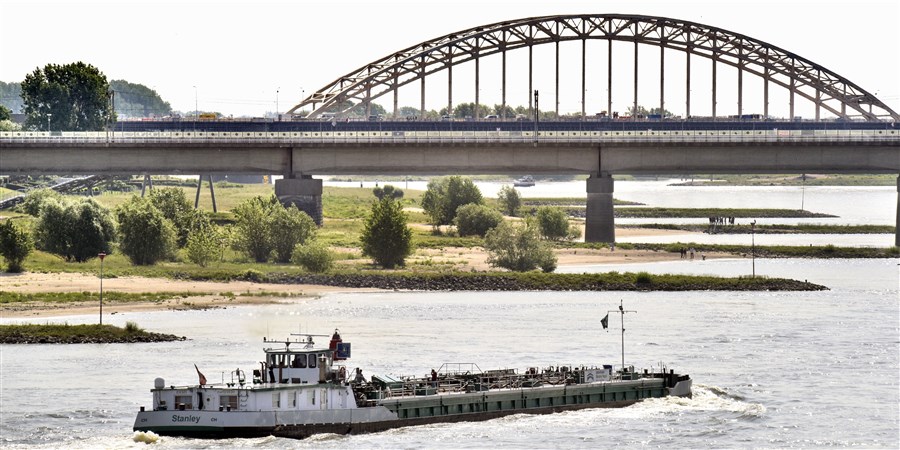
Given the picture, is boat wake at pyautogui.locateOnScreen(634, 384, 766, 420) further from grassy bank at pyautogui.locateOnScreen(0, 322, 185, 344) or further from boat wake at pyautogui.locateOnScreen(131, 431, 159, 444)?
grassy bank at pyautogui.locateOnScreen(0, 322, 185, 344)

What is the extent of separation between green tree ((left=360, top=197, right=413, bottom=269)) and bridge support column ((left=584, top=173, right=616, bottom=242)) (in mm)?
29450

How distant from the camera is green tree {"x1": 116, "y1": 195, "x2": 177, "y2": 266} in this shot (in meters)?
125

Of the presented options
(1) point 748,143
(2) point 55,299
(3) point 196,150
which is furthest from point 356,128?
(2) point 55,299

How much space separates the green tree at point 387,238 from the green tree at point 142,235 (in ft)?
55.6

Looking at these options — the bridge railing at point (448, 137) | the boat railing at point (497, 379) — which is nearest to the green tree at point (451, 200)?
the bridge railing at point (448, 137)

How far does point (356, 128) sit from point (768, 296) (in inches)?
3197

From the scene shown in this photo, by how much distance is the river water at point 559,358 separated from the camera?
213ft

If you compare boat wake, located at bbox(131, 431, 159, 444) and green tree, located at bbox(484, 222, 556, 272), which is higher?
green tree, located at bbox(484, 222, 556, 272)

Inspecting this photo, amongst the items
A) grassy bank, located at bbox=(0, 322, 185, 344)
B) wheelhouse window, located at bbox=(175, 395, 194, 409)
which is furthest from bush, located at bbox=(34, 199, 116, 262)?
wheelhouse window, located at bbox=(175, 395, 194, 409)

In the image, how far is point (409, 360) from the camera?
3123 inches

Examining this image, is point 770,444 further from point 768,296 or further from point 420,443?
point 768,296

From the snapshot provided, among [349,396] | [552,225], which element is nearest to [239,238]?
[552,225]

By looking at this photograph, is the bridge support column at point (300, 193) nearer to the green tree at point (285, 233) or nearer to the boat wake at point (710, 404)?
the green tree at point (285, 233)

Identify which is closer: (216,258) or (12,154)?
(216,258)
